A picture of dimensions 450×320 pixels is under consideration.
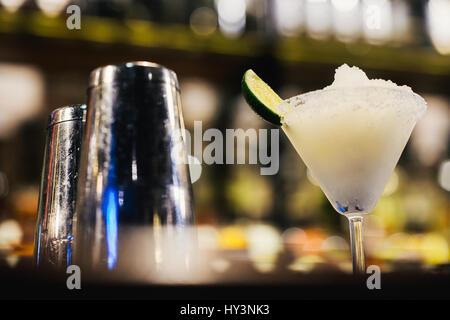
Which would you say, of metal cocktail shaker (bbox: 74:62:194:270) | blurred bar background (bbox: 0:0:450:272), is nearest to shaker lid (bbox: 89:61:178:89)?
metal cocktail shaker (bbox: 74:62:194:270)

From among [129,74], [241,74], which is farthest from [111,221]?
[241,74]

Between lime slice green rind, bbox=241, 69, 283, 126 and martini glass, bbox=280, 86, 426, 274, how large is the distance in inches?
0.9

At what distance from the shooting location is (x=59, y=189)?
66cm

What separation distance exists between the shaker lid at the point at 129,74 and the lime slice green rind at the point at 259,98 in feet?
0.95

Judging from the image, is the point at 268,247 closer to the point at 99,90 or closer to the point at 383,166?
the point at 383,166

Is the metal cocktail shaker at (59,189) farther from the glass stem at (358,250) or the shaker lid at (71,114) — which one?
the glass stem at (358,250)

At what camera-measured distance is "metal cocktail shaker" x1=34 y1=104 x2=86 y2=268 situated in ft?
2.10

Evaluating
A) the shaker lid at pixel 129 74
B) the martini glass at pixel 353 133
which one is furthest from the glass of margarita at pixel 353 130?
the shaker lid at pixel 129 74

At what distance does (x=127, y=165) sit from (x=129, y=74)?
11 cm

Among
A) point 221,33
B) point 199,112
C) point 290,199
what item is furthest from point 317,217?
point 221,33

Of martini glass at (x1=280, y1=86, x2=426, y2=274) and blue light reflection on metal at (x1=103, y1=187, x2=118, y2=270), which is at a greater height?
martini glass at (x1=280, y1=86, x2=426, y2=274)

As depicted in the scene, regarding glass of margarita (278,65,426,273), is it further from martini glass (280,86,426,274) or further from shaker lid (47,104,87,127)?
shaker lid (47,104,87,127)

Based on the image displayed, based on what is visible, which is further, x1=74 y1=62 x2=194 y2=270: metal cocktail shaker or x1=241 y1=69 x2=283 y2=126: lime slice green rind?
x1=241 y1=69 x2=283 y2=126: lime slice green rind

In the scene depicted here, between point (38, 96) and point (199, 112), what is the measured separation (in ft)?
3.15
